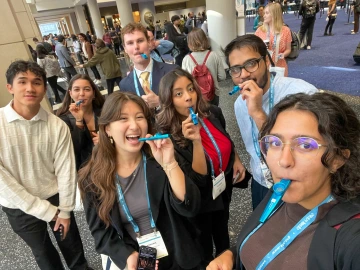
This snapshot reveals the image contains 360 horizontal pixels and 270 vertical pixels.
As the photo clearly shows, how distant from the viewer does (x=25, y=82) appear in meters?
1.51

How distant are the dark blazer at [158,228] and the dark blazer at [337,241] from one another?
1.98 ft

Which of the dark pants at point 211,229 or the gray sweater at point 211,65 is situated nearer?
the dark pants at point 211,229

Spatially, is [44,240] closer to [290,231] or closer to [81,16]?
[290,231]

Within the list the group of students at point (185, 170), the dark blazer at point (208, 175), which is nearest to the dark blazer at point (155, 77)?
the group of students at point (185, 170)

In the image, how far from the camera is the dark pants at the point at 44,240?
1.67 metres

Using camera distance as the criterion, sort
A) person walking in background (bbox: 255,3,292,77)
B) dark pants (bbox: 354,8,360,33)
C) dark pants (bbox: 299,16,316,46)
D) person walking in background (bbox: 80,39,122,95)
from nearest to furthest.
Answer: person walking in background (bbox: 255,3,292,77) → person walking in background (bbox: 80,39,122,95) → dark pants (bbox: 299,16,316,46) → dark pants (bbox: 354,8,360,33)

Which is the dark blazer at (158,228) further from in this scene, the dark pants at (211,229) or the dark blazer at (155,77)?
the dark blazer at (155,77)

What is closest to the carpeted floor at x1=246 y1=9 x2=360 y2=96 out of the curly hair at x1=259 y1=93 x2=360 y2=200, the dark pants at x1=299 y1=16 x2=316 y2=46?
the dark pants at x1=299 y1=16 x2=316 y2=46

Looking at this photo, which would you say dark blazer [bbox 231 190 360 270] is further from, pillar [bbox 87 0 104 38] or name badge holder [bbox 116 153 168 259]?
pillar [bbox 87 0 104 38]

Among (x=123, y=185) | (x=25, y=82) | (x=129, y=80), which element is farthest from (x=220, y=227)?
(x=25, y=82)

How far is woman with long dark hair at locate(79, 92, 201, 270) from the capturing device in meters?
1.31

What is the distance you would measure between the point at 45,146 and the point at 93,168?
48 cm

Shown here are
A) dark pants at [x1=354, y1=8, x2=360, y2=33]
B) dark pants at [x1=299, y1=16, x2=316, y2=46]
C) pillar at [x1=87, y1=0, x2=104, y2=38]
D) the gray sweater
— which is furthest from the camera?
pillar at [x1=87, y1=0, x2=104, y2=38]

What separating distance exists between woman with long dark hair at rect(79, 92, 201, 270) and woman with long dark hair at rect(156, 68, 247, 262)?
16cm
